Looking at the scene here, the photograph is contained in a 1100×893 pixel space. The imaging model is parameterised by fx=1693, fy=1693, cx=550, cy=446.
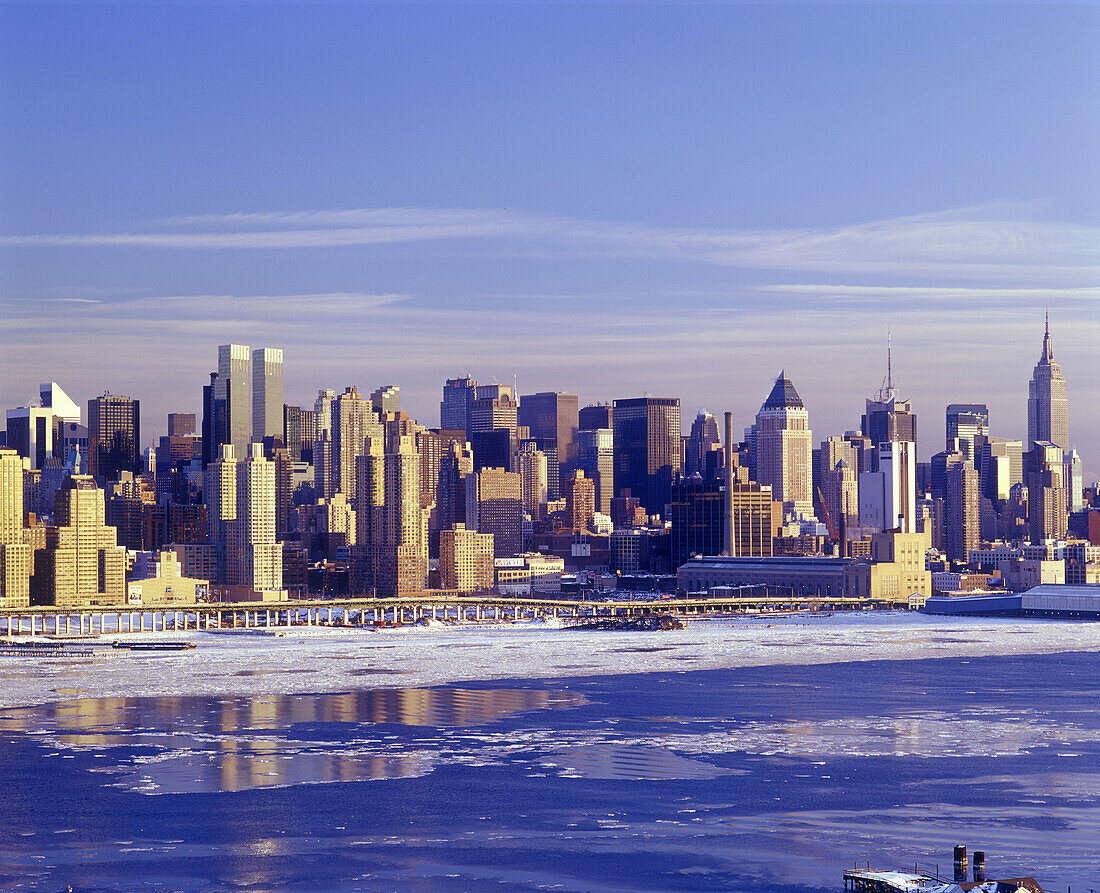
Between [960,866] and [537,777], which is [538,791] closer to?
[537,777]

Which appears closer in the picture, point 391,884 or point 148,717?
point 391,884

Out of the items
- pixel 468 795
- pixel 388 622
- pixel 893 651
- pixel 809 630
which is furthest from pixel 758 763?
pixel 388 622

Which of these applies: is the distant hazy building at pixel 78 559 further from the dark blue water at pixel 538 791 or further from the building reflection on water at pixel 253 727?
the dark blue water at pixel 538 791

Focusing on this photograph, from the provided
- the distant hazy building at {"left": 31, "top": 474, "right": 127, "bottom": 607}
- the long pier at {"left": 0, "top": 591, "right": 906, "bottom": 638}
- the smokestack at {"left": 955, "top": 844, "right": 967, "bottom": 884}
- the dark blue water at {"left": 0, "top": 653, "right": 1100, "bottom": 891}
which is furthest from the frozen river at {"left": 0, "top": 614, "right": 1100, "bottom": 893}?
the distant hazy building at {"left": 31, "top": 474, "right": 127, "bottom": 607}

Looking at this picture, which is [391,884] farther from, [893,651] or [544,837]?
[893,651]

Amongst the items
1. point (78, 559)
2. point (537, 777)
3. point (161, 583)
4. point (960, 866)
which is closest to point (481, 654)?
point (537, 777)

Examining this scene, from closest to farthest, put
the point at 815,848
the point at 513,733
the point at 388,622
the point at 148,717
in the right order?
the point at 815,848 → the point at 513,733 → the point at 148,717 → the point at 388,622
